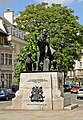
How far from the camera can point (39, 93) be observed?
22.9m

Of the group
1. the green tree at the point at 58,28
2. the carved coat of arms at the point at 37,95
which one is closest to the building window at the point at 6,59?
the green tree at the point at 58,28

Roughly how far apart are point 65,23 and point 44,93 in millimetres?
37117

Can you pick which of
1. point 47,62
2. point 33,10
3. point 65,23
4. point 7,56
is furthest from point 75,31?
point 47,62

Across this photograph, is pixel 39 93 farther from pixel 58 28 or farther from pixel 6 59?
pixel 6 59

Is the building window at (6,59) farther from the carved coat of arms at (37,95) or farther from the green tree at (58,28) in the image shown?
the carved coat of arms at (37,95)

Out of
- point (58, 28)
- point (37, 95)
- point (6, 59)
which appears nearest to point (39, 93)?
point (37, 95)


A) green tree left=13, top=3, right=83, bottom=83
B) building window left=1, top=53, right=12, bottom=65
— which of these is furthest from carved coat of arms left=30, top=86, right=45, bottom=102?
building window left=1, top=53, right=12, bottom=65

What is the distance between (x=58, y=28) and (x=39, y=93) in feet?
119

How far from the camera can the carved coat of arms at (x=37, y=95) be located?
22891 mm

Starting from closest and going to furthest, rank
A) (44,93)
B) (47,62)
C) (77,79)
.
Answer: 1. (44,93)
2. (47,62)
3. (77,79)

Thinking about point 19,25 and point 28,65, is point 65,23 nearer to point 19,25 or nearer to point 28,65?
point 19,25

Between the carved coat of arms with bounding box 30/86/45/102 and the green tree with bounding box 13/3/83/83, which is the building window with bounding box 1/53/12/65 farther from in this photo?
the carved coat of arms with bounding box 30/86/45/102

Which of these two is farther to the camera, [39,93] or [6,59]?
[6,59]

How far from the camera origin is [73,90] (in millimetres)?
62344
